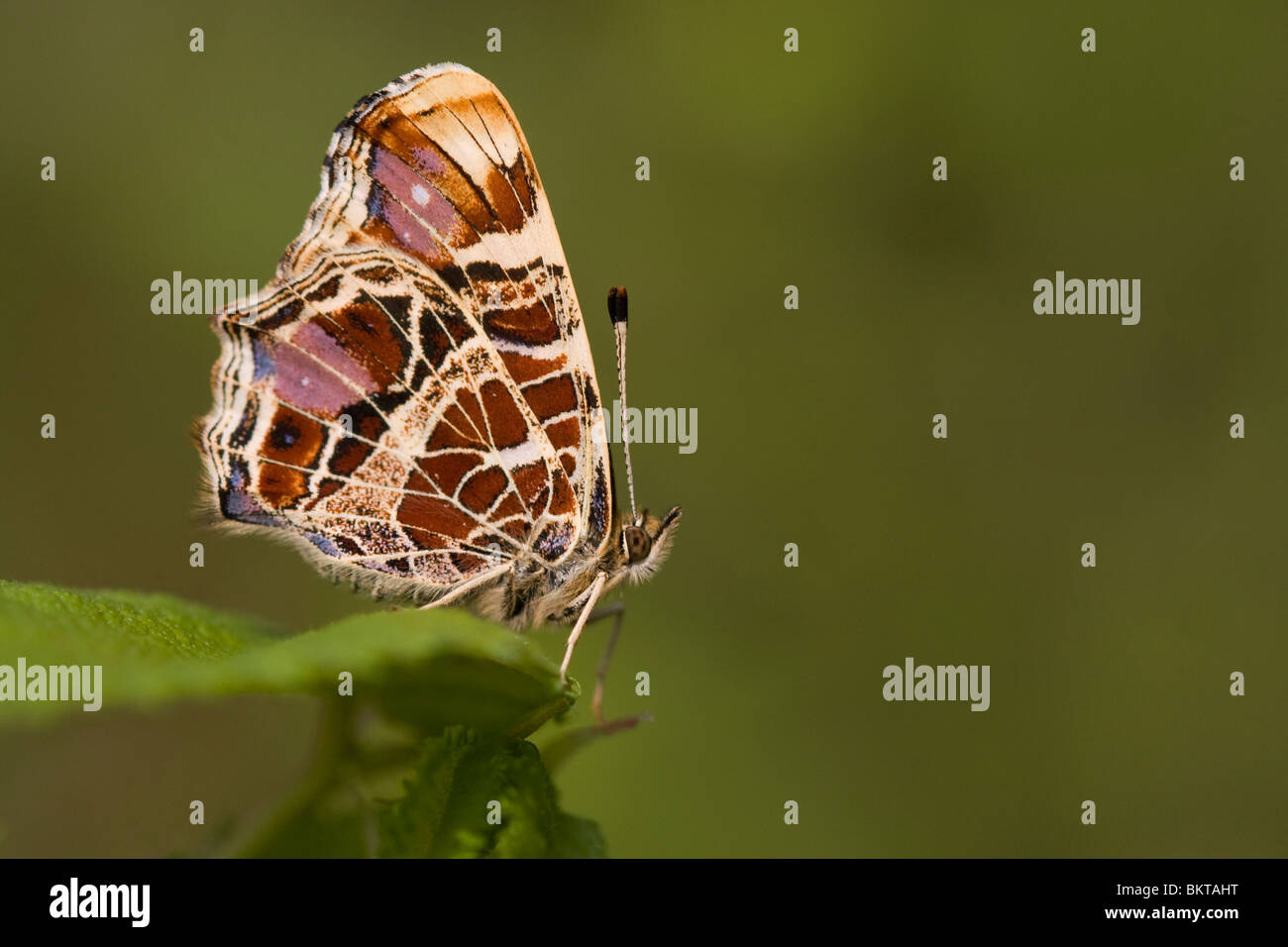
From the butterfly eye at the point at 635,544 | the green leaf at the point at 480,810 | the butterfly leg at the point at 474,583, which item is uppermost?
the butterfly eye at the point at 635,544

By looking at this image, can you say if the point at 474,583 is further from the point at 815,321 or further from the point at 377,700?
the point at 815,321

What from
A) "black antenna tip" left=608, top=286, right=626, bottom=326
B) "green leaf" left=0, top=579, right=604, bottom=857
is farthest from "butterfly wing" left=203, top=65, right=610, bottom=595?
"green leaf" left=0, top=579, right=604, bottom=857

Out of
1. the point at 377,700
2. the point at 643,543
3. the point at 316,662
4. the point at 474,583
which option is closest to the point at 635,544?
the point at 643,543

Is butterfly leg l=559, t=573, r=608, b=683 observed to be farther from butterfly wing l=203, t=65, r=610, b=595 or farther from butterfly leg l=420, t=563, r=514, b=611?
butterfly leg l=420, t=563, r=514, b=611

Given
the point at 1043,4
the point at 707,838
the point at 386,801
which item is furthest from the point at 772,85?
the point at 386,801

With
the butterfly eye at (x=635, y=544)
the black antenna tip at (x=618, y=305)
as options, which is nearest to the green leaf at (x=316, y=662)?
the butterfly eye at (x=635, y=544)

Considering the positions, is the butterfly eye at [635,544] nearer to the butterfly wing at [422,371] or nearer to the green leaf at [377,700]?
the butterfly wing at [422,371]

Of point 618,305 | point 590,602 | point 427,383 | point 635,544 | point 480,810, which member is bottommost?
point 480,810
